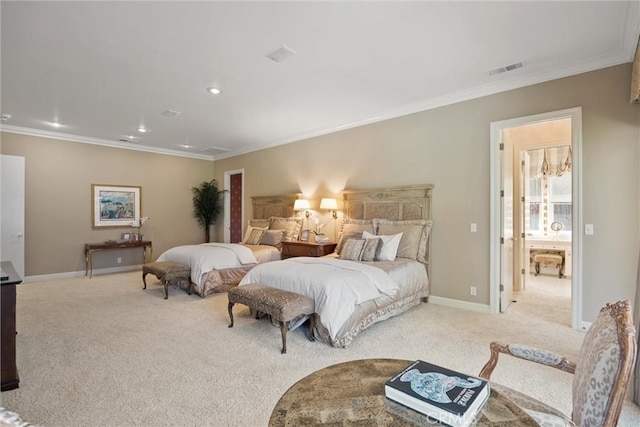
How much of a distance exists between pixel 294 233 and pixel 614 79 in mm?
4950

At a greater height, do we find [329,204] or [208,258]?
[329,204]

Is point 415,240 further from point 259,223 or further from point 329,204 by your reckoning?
point 259,223

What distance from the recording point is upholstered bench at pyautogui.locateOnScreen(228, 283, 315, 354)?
3002 mm

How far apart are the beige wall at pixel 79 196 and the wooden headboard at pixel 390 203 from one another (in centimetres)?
475

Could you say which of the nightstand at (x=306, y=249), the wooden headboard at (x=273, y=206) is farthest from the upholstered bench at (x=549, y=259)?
the wooden headboard at (x=273, y=206)

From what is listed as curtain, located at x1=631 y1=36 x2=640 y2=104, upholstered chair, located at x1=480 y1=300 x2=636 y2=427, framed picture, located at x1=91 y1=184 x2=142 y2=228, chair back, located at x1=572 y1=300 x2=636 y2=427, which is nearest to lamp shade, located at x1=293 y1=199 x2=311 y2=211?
framed picture, located at x1=91 y1=184 x2=142 y2=228

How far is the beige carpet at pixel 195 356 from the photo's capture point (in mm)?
2152

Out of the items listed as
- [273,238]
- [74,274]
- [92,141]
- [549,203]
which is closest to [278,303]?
[273,238]

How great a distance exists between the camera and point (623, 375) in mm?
1062

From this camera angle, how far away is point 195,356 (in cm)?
292

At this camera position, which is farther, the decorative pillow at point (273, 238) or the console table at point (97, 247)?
the console table at point (97, 247)

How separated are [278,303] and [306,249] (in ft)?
7.87

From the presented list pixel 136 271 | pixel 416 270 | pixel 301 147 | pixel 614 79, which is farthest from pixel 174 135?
pixel 614 79

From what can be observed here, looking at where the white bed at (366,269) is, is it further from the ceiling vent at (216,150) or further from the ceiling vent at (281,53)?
the ceiling vent at (216,150)
